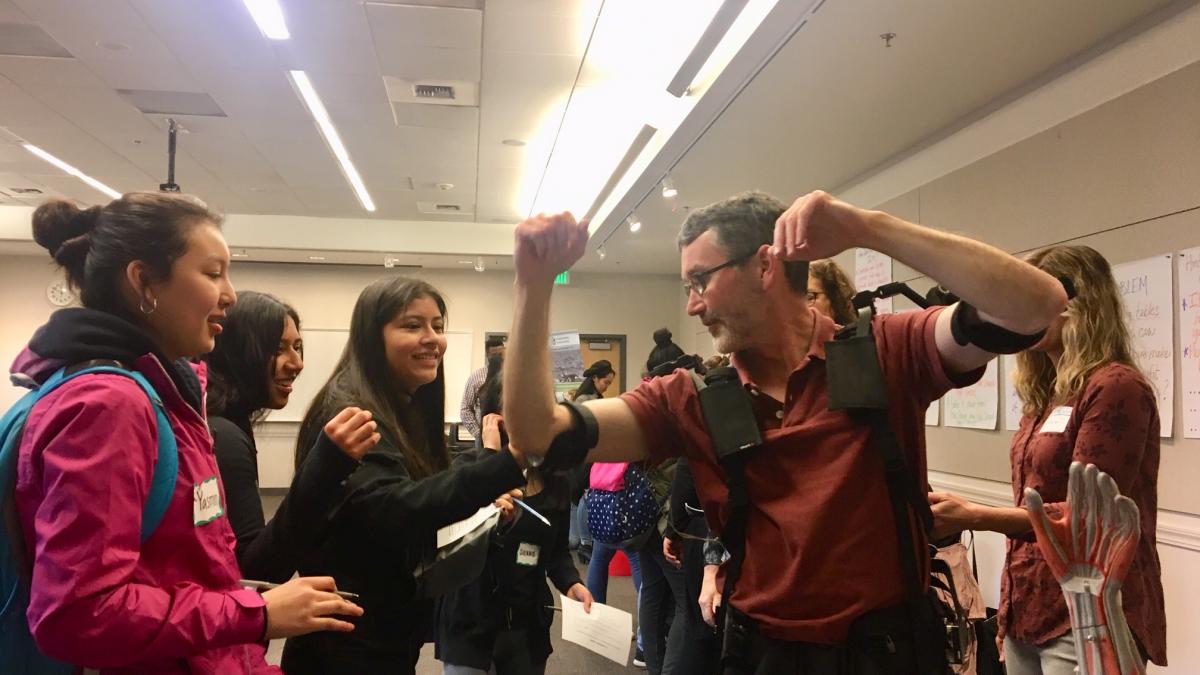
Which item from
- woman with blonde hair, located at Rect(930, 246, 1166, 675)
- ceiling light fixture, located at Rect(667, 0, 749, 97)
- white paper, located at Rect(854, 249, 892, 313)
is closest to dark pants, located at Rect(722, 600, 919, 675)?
woman with blonde hair, located at Rect(930, 246, 1166, 675)

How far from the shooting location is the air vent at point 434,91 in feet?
15.1

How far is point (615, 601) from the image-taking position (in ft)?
17.0

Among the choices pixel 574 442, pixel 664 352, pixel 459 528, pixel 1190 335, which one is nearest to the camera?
pixel 574 442

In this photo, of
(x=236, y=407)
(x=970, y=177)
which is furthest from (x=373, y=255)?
(x=236, y=407)

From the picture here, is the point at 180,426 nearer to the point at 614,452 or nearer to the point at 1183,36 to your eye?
the point at 614,452

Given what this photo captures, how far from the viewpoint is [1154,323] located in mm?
3072

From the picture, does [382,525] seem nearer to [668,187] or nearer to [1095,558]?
[1095,558]

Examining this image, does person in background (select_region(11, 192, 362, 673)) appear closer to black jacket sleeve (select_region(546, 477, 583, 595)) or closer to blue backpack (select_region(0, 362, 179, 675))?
blue backpack (select_region(0, 362, 179, 675))

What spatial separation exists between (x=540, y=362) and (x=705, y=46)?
2.85m

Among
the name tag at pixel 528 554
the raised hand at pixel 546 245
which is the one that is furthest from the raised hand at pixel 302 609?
the name tag at pixel 528 554

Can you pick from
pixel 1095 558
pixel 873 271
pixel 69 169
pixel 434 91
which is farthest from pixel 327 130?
pixel 1095 558

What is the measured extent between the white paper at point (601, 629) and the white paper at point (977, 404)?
8.79ft

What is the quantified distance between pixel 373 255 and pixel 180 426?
26.3 feet

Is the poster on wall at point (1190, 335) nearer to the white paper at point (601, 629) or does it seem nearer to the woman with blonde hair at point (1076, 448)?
the woman with blonde hair at point (1076, 448)
